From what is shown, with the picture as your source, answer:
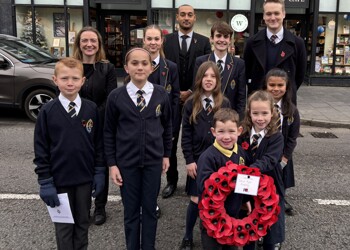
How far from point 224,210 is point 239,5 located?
12.3 metres

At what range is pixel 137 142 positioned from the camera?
3.03 meters

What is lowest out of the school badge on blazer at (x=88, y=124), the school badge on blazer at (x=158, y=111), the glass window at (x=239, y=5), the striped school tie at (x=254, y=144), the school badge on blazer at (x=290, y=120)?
the striped school tie at (x=254, y=144)

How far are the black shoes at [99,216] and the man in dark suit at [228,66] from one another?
5.48 feet

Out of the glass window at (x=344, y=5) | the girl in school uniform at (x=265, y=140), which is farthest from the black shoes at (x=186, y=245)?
the glass window at (x=344, y=5)

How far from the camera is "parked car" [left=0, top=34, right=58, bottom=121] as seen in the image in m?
8.21

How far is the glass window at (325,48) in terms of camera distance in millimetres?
14086

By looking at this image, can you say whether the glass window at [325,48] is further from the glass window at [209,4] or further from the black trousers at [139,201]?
the black trousers at [139,201]

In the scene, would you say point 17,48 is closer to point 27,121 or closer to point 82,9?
point 27,121

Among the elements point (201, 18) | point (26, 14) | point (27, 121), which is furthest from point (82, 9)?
point (27, 121)

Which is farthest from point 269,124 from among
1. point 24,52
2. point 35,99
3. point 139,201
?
point 24,52

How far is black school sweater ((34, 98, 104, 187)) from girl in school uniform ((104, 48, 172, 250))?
180 mm

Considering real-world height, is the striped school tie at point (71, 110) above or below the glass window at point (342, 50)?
below

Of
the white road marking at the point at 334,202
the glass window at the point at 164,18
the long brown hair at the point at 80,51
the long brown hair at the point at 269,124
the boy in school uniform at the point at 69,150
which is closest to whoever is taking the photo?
the boy in school uniform at the point at 69,150

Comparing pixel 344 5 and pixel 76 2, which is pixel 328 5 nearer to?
pixel 344 5
